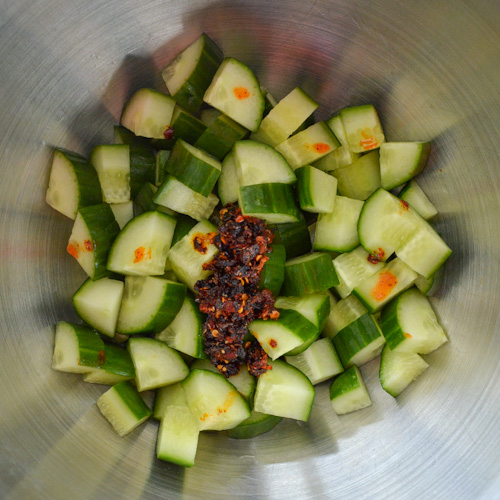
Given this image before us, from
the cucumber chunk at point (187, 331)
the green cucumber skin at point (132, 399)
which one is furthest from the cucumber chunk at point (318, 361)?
the green cucumber skin at point (132, 399)

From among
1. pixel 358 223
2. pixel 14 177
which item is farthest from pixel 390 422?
pixel 14 177

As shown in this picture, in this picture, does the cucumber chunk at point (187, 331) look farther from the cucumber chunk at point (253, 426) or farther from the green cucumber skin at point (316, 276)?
the green cucumber skin at point (316, 276)

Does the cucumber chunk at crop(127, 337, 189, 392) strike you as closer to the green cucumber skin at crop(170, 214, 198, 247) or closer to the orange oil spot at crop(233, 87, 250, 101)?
the green cucumber skin at crop(170, 214, 198, 247)

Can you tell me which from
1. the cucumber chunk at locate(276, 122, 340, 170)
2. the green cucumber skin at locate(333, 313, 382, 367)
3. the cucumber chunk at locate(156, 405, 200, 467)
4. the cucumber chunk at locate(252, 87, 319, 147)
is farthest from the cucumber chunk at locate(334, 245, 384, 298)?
the cucumber chunk at locate(156, 405, 200, 467)

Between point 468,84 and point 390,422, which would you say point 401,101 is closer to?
point 468,84

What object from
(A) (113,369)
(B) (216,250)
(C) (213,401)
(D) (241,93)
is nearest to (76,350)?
(A) (113,369)

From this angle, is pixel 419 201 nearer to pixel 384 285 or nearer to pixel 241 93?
pixel 384 285

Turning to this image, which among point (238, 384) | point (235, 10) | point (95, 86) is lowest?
point (238, 384)
